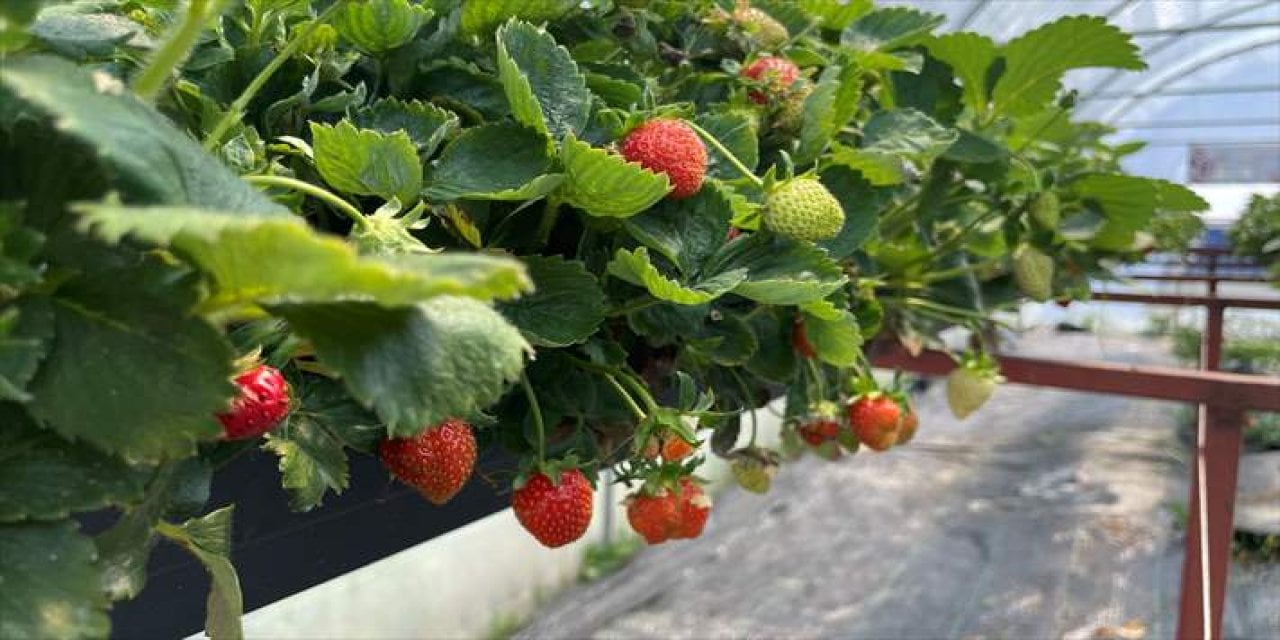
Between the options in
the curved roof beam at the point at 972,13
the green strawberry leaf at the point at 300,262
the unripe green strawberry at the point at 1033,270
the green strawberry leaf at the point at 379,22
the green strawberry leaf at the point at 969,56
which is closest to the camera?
the green strawberry leaf at the point at 300,262

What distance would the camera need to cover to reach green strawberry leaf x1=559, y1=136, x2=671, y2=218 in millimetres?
356

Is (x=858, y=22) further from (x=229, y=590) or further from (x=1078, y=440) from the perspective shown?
(x=1078, y=440)

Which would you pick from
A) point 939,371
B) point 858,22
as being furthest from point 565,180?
point 939,371

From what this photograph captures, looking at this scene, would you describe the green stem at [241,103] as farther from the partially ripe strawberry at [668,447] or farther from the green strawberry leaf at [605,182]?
the partially ripe strawberry at [668,447]

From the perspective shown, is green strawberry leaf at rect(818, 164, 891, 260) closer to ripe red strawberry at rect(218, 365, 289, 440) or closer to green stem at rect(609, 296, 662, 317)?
green stem at rect(609, 296, 662, 317)

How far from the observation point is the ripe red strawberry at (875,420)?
74 cm

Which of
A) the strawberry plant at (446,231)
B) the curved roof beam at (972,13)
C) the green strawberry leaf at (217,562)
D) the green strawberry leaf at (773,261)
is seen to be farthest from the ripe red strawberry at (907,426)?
the curved roof beam at (972,13)

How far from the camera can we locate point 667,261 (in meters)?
0.46

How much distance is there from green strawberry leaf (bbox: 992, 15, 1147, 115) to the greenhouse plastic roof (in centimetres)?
142

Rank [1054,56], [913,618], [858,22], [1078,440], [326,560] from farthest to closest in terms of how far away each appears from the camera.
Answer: [1078,440]
[913,618]
[1054,56]
[858,22]
[326,560]

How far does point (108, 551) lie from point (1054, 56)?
28.0 inches

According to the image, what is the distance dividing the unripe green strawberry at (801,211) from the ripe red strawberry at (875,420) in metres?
0.31

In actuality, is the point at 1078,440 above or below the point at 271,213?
below

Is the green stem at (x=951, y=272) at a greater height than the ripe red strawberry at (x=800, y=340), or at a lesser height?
lesser
